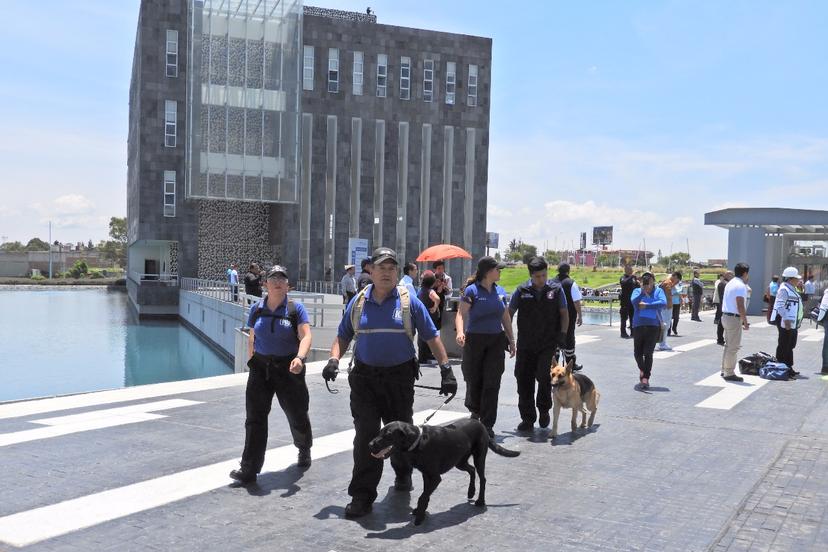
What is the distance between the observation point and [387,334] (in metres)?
5.65

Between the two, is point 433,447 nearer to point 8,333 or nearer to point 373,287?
point 373,287

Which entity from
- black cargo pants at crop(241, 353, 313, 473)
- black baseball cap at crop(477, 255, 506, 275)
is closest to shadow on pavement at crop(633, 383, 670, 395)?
black baseball cap at crop(477, 255, 506, 275)

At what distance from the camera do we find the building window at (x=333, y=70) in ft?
165

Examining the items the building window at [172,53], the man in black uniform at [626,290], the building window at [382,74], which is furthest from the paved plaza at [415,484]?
the building window at [382,74]

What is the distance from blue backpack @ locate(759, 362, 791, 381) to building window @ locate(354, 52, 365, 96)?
41.6m

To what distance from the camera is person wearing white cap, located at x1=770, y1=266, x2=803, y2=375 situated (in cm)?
1278

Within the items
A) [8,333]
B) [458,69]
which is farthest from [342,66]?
[8,333]

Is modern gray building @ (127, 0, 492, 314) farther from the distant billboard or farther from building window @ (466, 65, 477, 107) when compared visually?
the distant billboard

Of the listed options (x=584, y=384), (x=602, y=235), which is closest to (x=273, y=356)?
(x=584, y=384)

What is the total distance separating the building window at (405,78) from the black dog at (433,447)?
48511 millimetres

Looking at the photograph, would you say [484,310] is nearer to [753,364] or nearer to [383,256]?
[383,256]

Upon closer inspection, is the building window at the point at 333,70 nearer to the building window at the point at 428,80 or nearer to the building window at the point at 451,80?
the building window at the point at 428,80

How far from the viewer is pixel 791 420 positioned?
9.15m

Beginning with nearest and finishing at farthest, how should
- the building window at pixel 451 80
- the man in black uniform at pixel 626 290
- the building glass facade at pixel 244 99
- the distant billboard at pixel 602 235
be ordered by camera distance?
the man in black uniform at pixel 626 290 < the building glass facade at pixel 244 99 < the building window at pixel 451 80 < the distant billboard at pixel 602 235
